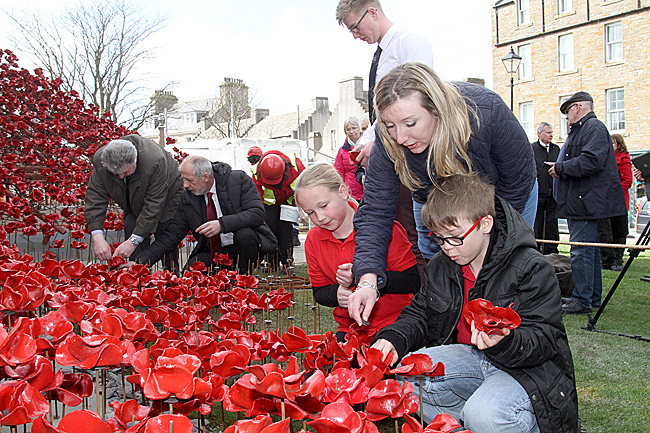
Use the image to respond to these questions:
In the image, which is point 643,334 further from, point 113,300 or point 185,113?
point 185,113

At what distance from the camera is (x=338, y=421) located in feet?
3.33

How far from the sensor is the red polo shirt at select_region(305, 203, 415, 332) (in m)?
3.03

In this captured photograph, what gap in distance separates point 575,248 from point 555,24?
23524 millimetres

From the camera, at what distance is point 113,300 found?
2.45 meters

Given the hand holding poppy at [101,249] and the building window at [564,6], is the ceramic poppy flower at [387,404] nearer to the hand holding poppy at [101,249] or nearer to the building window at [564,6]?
the hand holding poppy at [101,249]

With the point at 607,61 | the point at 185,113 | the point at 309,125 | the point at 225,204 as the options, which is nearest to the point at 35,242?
the point at 225,204

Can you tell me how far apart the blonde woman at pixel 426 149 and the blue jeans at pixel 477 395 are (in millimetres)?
399

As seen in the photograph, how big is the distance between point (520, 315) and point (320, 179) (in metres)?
1.23

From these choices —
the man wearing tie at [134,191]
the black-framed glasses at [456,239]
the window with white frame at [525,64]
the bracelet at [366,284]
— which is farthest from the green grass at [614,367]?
the window with white frame at [525,64]

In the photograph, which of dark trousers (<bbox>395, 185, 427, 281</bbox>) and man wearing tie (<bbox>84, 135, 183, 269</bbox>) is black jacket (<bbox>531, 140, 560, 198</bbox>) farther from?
man wearing tie (<bbox>84, 135, 183, 269</bbox>)

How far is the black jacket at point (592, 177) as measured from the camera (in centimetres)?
494

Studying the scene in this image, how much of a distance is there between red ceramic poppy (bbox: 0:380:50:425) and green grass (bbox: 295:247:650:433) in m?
1.60

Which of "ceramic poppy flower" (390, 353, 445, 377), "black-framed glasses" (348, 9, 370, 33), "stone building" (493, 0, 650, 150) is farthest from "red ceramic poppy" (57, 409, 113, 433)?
"stone building" (493, 0, 650, 150)

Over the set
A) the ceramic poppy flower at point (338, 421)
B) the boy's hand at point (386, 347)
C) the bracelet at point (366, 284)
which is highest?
the bracelet at point (366, 284)
